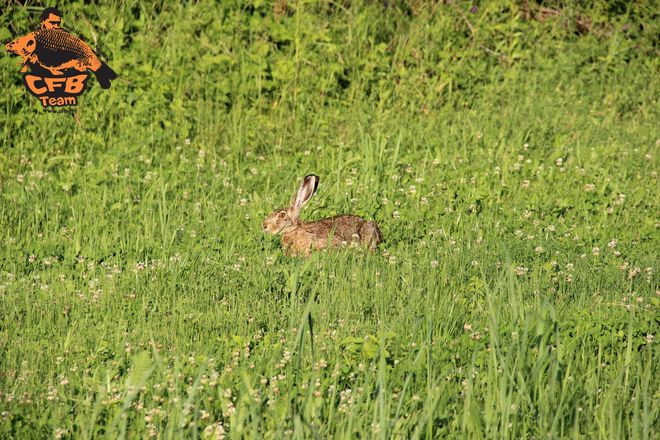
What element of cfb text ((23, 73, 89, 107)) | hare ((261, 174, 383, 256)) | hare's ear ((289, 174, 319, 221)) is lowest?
hare ((261, 174, 383, 256))

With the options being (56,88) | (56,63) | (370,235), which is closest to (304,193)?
(370,235)

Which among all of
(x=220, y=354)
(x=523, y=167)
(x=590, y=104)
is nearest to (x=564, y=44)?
(x=590, y=104)

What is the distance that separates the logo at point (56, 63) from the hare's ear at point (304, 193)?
2851 millimetres

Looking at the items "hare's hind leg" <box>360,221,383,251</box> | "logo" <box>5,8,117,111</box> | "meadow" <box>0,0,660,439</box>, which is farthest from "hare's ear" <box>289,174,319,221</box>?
"logo" <box>5,8,117,111</box>

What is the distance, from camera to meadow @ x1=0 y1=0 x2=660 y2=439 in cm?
446

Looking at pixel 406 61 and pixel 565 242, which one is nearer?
pixel 565 242

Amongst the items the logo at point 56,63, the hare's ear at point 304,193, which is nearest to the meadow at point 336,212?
the logo at point 56,63

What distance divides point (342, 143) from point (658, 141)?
11.0 ft

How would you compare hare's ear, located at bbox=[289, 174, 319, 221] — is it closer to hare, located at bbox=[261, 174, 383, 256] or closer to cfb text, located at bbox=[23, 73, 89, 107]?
hare, located at bbox=[261, 174, 383, 256]

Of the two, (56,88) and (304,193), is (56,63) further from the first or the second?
(304,193)

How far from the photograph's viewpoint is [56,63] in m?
9.82

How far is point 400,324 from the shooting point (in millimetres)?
5434

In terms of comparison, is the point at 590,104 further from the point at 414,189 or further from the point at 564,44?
the point at 414,189

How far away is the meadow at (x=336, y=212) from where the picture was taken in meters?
4.46
